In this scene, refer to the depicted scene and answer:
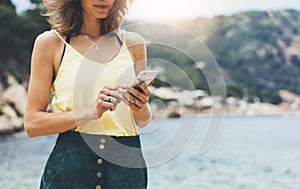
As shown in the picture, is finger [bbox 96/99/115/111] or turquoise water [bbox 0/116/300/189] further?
turquoise water [bbox 0/116/300/189]

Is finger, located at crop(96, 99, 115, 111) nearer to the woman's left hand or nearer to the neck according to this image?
the woman's left hand

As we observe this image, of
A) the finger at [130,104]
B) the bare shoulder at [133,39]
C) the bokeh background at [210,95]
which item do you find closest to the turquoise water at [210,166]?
the bokeh background at [210,95]

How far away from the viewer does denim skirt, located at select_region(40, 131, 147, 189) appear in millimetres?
856

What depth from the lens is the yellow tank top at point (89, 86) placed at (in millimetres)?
853

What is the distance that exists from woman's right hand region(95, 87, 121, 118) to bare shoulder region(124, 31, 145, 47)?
0.55 feet

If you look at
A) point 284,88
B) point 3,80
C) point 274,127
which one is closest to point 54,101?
point 3,80

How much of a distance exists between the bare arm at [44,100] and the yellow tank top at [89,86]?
0.02m

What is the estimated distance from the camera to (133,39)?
3.08 feet

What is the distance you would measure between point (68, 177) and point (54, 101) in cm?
12

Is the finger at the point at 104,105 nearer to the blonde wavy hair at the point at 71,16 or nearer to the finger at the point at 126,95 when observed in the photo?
the finger at the point at 126,95

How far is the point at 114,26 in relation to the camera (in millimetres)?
935

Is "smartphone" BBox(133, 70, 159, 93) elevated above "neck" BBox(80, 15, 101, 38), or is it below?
below

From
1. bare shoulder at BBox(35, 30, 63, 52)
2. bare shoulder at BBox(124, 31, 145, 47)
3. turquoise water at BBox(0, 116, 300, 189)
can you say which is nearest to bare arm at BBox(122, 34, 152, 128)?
bare shoulder at BBox(124, 31, 145, 47)

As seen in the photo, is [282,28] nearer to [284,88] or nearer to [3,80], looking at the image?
[284,88]
